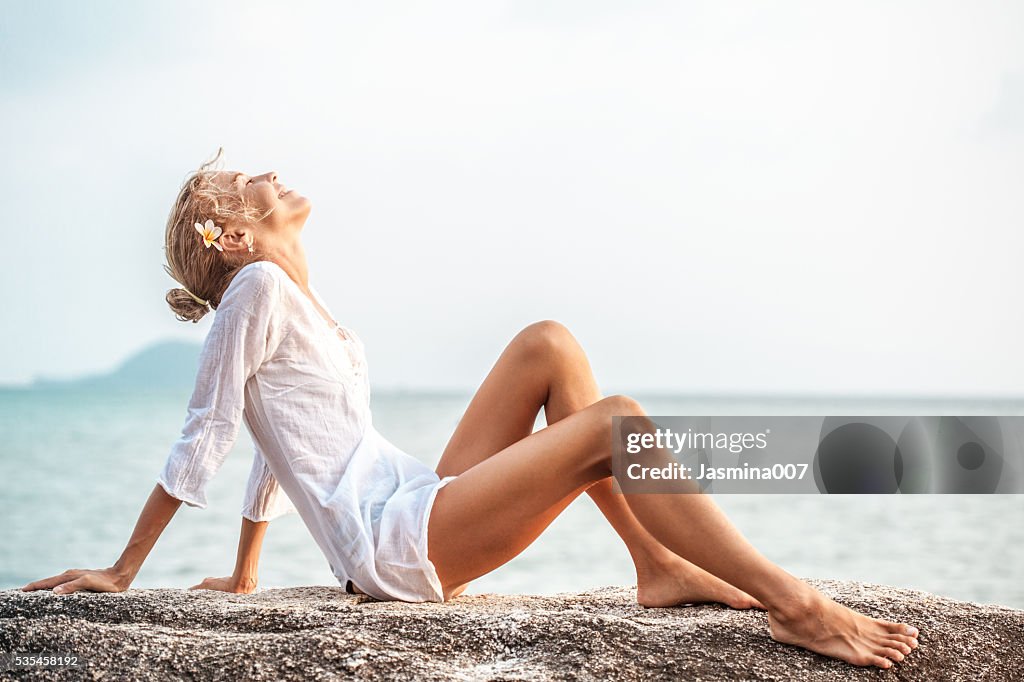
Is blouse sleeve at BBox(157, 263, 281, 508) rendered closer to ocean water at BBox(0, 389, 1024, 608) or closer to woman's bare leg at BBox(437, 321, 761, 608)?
woman's bare leg at BBox(437, 321, 761, 608)

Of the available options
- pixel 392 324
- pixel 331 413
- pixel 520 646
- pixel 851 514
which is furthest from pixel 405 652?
pixel 392 324

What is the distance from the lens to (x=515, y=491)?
84.9 inches

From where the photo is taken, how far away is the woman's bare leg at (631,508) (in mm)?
1920

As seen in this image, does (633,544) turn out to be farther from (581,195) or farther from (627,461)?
(581,195)

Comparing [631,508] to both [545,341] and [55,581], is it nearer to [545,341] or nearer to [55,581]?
[545,341]

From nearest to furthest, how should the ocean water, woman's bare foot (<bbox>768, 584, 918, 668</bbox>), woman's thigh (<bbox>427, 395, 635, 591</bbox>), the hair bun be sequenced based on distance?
woman's bare foot (<bbox>768, 584, 918, 668</bbox>)
woman's thigh (<bbox>427, 395, 635, 591</bbox>)
the hair bun
the ocean water

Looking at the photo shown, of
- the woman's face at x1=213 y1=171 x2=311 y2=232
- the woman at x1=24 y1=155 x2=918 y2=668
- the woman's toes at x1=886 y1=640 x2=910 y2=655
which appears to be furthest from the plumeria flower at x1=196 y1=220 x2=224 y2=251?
the woman's toes at x1=886 y1=640 x2=910 y2=655

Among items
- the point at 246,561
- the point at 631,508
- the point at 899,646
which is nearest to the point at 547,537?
the point at 246,561

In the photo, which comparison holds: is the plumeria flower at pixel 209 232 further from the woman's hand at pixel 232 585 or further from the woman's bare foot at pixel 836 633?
the woman's bare foot at pixel 836 633

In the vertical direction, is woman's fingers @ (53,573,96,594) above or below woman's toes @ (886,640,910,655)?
above

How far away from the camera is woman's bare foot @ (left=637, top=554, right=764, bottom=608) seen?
2332mm

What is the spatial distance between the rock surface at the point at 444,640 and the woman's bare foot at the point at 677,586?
0.20 feet

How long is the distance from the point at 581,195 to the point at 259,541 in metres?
13.3

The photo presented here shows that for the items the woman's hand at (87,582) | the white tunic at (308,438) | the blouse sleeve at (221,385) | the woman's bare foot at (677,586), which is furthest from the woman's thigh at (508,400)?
the woman's hand at (87,582)
